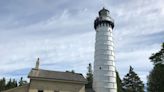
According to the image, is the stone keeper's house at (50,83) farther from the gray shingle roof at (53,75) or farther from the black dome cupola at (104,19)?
the black dome cupola at (104,19)

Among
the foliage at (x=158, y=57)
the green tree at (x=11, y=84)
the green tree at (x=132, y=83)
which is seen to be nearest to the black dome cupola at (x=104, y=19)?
the foliage at (x=158, y=57)

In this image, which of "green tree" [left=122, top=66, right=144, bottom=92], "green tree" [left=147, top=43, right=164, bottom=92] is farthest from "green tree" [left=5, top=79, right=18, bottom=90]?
"green tree" [left=147, top=43, right=164, bottom=92]

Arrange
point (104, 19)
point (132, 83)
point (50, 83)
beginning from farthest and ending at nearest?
point (132, 83) → point (104, 19) → point (50, 83)

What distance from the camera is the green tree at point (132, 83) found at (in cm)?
5312

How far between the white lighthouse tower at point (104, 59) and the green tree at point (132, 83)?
20541mm

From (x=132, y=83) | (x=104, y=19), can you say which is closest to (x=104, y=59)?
(x=104, y=19)

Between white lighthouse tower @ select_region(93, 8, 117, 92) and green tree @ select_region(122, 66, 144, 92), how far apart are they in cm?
2054

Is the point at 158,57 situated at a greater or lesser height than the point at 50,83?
greater

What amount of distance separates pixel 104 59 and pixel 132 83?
75.7ft

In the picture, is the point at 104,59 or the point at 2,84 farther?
the point at 2,84

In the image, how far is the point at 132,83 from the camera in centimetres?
5456

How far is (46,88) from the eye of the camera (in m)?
29.3

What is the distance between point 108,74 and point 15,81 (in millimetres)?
45247

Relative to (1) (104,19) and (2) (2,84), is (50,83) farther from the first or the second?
(2) (2,84)
